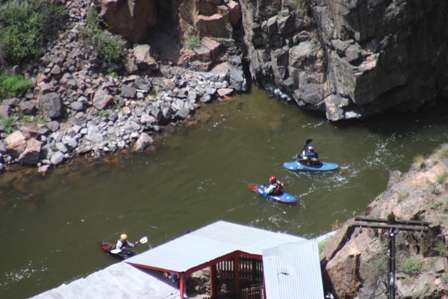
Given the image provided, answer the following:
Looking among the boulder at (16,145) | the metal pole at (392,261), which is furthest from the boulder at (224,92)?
the metal pole at (392,261)

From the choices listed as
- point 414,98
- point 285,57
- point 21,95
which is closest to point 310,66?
point 285,57

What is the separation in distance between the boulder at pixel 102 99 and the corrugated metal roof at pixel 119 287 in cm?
1270

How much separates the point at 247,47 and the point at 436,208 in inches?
658

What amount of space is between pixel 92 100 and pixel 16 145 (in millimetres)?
3596

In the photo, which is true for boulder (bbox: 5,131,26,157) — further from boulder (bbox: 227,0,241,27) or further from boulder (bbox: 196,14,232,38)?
boulder (bbox: 227,0,241,27)

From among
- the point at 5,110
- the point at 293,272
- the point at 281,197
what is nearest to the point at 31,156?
the point at 5,110

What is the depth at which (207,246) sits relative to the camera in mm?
15992

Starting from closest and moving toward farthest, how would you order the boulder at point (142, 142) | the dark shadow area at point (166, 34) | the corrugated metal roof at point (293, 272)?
the corrugated metal roof at point (293, 272) → the boulder at point (142, 142) → the dark shadow area at point (166, 34)

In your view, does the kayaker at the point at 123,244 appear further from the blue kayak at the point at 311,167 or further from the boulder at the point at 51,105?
the boulder at the point at 51,105

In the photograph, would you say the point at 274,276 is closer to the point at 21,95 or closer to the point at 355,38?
the point at 355,38

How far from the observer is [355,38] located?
2472 centimetres

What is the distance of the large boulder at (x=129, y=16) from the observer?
2980 cm

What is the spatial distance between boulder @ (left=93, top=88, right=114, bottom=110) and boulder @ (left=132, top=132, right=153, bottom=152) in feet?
7.86

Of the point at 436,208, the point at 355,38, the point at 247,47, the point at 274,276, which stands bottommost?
the point at 274,276
